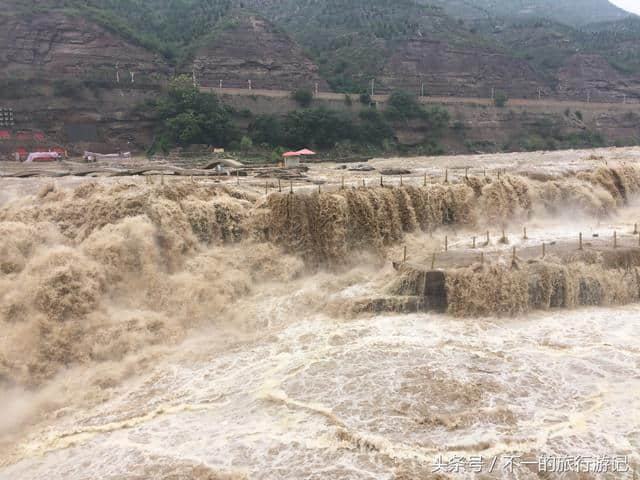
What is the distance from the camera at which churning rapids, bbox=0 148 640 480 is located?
6273 mm

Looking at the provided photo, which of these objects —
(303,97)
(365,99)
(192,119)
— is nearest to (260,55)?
(303,97)

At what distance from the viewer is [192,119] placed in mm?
29594

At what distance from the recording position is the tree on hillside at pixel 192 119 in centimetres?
2970

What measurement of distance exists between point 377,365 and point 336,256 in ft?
15.9

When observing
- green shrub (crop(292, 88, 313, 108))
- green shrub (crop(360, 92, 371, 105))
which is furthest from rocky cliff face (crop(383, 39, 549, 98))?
green shrub (crop(292, 88, 313, 108))

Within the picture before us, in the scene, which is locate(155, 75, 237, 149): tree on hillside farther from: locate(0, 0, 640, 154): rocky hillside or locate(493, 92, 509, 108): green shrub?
locate(493, 92, 509, 108): green shrub

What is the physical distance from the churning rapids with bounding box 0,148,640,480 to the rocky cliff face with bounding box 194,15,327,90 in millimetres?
27527

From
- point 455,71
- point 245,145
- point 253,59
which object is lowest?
point 245,145

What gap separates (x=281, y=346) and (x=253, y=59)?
3582 cm

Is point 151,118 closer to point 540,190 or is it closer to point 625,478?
point 540,190

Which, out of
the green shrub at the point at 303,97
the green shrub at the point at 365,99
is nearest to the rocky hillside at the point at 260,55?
the green shrub at the point at 303,97

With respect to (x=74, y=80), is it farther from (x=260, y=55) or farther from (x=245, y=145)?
(x=260, y=55)

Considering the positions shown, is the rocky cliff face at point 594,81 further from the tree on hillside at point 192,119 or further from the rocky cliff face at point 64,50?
the rocky cliff face at point 64,50

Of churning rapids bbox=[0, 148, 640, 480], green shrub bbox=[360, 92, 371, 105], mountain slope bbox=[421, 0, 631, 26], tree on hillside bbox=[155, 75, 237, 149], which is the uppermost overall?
mountain slope bbox=[421, 0, 631, 26]
